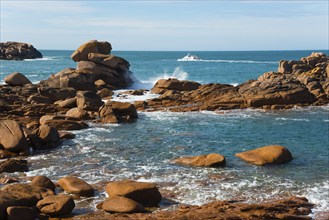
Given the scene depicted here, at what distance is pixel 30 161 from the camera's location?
25578mm

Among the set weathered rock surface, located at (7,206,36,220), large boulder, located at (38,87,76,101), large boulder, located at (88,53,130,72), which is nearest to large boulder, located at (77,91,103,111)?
large boulder, located at (38,87,76,101)

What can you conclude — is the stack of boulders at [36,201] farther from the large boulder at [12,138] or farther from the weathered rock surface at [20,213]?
the large boulder at [12,138]

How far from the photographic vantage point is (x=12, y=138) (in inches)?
1067

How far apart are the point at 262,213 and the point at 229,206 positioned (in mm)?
1463

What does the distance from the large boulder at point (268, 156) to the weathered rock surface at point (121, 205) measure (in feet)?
34.2

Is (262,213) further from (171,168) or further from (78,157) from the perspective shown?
(78,157)

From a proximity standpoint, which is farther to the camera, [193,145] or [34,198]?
[193,145]

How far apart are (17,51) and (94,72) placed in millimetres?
113507

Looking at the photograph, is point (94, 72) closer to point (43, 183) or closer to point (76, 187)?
point (43, 183)

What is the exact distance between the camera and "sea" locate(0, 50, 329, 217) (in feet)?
67.0

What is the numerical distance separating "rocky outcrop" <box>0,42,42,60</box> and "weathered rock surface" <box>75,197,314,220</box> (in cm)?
15281

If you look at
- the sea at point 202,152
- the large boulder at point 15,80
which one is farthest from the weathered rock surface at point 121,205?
the large boulder at point 15,80

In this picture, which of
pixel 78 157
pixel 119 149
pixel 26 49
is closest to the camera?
pixel 78 157

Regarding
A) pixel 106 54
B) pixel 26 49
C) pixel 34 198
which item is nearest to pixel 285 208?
pixel 34 198
